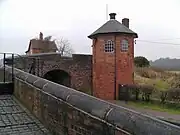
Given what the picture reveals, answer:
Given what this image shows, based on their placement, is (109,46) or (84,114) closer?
(84,114)

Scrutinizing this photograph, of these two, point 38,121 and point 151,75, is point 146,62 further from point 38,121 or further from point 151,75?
point 38,121

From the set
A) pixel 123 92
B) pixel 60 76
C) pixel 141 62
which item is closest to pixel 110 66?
pixel 123 92

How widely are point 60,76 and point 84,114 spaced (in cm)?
2224

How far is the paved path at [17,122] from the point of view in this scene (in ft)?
16.0

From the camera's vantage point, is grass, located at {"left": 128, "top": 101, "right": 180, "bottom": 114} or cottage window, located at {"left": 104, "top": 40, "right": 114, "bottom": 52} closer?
grass, located at {"left": 128, "top": 101, "right": 180, "bottom": 114}

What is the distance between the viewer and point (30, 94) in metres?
6.16

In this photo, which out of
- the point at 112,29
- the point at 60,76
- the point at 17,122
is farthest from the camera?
the point at 60,76

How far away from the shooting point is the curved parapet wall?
2506 millimetres

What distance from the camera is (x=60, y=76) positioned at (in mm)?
25578

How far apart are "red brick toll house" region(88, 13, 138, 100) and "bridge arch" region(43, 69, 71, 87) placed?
429 centimetres

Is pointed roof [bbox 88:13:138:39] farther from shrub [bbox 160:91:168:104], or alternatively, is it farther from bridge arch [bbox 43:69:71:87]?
shrub [bbox 160:91:168:104]

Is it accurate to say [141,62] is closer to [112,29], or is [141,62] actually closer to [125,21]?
[125,21]

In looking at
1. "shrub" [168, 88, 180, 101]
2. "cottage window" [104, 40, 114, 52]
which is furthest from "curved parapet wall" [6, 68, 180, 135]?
"cottage window" [104, 40, 114, 52]

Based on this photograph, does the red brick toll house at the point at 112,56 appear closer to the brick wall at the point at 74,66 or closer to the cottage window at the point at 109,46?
the cottage window at the point at 109,46
